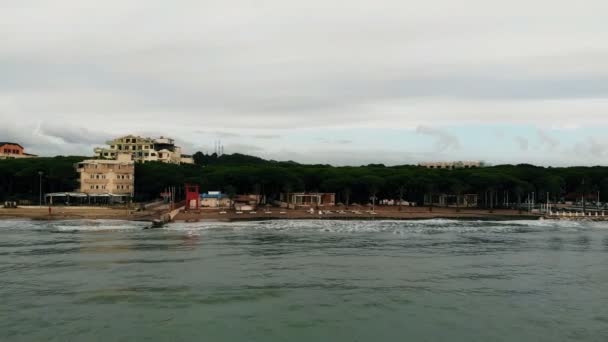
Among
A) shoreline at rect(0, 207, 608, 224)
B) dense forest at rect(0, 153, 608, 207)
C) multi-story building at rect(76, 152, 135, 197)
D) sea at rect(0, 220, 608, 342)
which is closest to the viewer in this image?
sea at rect(0, 220, 608, 342)

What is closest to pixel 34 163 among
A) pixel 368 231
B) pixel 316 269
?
pixel 368 231

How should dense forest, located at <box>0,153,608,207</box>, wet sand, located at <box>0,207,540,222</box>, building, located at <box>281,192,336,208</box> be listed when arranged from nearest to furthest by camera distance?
wet sand, located at <box>0,207,540,222</box>, dense forest, located at <box>0,153,608,207</box>, building, located at <box>281,192,336,208</box>

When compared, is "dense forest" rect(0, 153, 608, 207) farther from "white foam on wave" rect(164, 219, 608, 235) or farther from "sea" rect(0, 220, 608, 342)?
"sea" rect(0, 220, 608, 342)

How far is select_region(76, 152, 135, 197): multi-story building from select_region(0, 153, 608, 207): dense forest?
7.49 feet

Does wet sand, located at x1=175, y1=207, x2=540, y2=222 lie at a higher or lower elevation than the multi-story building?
lower

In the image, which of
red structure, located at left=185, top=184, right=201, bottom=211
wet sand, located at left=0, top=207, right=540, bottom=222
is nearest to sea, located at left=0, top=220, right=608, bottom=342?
wet sand, located at left=0, top=207, right=540, bottom=222

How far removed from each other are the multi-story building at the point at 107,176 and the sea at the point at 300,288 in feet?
158

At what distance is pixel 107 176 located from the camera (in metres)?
101

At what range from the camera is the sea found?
893 inches

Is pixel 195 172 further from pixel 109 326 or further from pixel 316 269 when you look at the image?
pixel 109 326

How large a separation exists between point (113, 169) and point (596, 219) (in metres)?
81.2

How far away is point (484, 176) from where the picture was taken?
99750mm

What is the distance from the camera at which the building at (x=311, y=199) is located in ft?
323

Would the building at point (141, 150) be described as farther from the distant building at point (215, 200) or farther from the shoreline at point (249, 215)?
the shoreline at point (249, 215)
